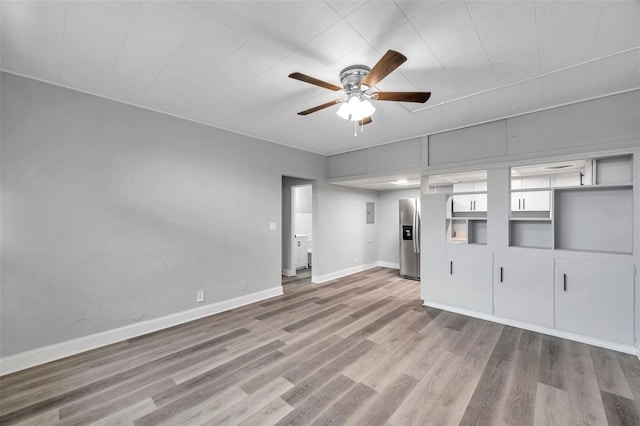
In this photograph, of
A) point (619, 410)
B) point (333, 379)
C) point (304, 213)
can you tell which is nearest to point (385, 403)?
point (333, 379)

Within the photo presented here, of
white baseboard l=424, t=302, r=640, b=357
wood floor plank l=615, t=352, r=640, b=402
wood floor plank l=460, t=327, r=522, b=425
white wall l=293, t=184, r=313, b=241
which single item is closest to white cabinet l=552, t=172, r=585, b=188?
white baseboard l=424, t=302, r=640, b=357

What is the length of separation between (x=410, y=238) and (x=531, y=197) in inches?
99.1

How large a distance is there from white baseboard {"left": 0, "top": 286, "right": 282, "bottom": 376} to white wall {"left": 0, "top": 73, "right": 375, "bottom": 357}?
7cm

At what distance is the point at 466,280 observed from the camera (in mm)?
3797

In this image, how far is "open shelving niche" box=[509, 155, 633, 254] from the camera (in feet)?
9.62

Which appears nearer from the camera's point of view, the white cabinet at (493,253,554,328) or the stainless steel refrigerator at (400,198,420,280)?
the white cabinet at (493,253,554,328)

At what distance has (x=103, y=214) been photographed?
115 inches

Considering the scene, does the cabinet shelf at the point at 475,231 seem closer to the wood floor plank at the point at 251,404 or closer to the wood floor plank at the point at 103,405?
the wood floor plank at the point at 251,404

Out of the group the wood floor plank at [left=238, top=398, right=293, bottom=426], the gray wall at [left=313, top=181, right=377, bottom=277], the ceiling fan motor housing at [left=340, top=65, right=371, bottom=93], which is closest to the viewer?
the wood floor plank at [left=238, top=398, right=293, bottom=426]

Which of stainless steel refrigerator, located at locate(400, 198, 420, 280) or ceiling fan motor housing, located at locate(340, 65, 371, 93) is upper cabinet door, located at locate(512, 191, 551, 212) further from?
ceiling fan motor housing, located at locate(340, 65, 371, 93)

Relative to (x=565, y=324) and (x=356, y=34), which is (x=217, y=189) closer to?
(x=356, y=34)

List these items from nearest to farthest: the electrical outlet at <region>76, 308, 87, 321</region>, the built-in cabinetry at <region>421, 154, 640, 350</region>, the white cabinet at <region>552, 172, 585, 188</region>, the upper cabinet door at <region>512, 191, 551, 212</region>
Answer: the electrical outlet at <region>76, 308, 87, 321</region> → the built-in cabinetry at <region>421, 154, 640, 350</region> → the white cabinet at <region>552, 172, 585, 188</region> → the upper cabinet door at <region>512, 191, 551, 212</region>

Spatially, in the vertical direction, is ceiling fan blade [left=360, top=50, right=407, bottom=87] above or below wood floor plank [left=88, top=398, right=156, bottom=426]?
above

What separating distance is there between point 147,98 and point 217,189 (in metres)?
1.42
